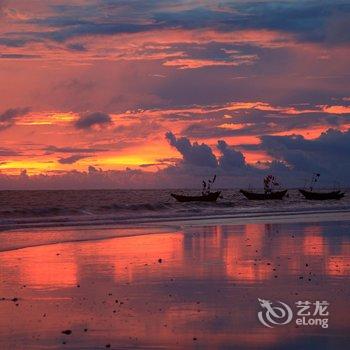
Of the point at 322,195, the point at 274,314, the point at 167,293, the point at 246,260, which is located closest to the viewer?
the point at 274,314

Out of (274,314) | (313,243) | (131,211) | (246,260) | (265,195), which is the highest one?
(265,195)

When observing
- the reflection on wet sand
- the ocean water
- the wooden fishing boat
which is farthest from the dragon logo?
the wooden fishing boat

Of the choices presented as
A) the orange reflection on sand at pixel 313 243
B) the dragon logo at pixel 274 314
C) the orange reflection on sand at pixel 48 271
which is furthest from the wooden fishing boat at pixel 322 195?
the dragon logo at pixel 274 314

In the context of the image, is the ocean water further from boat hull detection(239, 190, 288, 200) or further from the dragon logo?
the dragon logo

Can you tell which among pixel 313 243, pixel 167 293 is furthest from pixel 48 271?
pixel 313 243

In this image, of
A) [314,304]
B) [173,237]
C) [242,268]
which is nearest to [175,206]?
[173,237]

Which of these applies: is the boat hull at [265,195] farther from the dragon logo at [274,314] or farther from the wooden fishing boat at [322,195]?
the dragon logo at [274,314]

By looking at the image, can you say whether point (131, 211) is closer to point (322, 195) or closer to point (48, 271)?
point (48, 271)

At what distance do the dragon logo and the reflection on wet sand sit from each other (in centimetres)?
21

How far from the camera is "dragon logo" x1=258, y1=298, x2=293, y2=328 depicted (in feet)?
41.6

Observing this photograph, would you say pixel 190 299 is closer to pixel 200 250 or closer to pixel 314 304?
pixel 314 304

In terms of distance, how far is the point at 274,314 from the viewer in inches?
523

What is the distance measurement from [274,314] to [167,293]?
10.1 feet

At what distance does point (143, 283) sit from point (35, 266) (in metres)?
5.05
